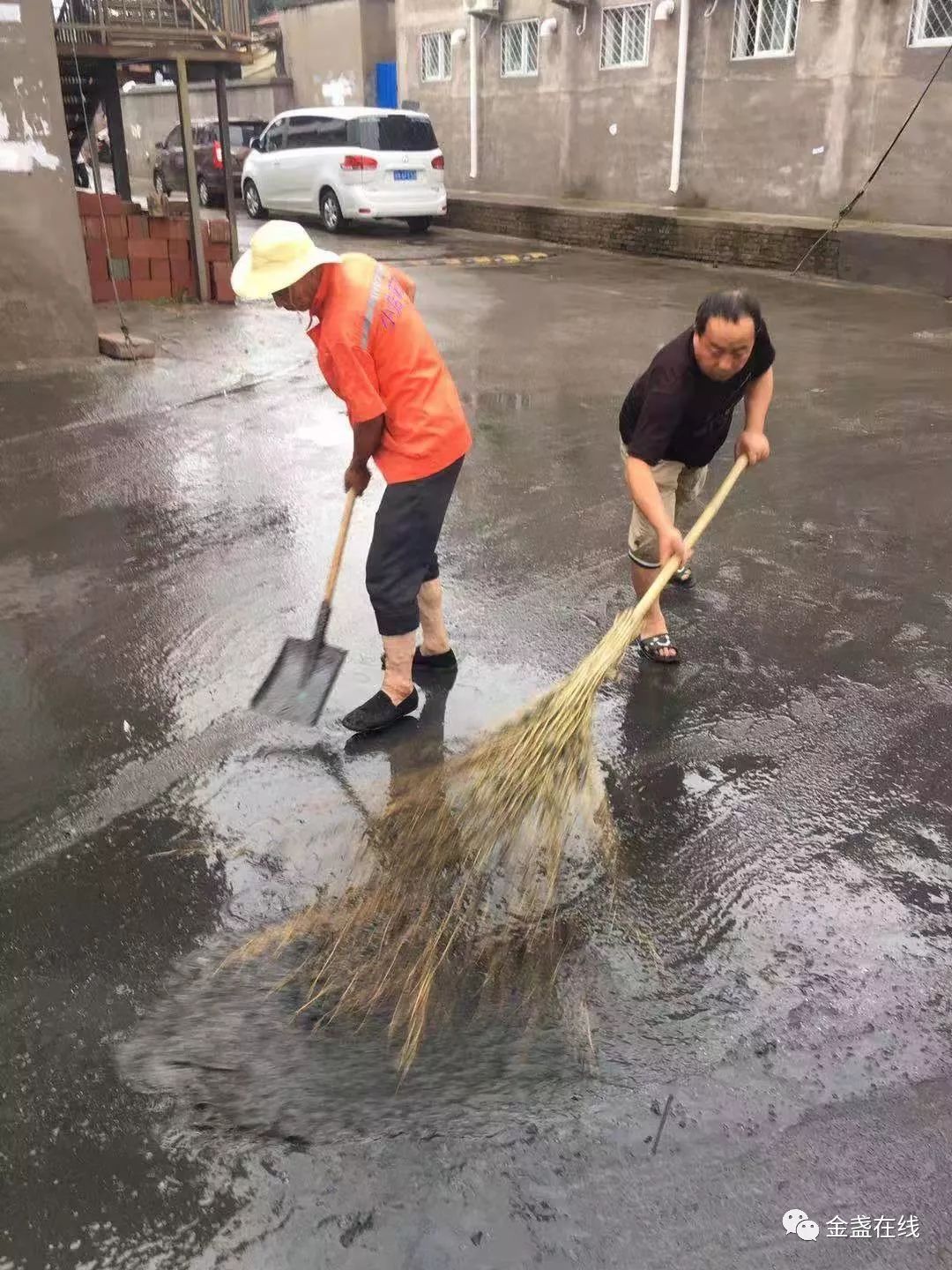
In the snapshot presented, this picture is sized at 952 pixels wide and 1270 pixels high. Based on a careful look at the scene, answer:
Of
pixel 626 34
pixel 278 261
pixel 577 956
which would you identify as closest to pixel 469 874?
pixel 577 956

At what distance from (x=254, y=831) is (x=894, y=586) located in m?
3.02

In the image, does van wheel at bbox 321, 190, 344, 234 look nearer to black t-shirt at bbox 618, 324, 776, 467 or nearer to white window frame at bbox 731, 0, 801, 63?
white window frame at bbox 731, 0, 801, 63

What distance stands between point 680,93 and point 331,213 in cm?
568

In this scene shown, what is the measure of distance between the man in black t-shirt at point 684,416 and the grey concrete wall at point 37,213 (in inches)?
223

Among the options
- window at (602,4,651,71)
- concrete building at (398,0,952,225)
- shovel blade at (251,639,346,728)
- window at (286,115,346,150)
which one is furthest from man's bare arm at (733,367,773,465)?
window at (286,115,346,150)

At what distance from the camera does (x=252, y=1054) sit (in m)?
2.22

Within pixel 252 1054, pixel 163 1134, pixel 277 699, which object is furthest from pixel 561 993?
pixel 277 699

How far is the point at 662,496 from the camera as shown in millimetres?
3971

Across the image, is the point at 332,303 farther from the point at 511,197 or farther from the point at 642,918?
the point at 511,197

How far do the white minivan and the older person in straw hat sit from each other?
14079 mm

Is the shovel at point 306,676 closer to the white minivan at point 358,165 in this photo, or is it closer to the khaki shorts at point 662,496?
the khaki shorts at point 662,496

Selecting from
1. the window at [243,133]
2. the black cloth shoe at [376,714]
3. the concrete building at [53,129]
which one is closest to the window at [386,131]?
the window at [243,133]

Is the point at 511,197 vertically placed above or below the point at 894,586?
above

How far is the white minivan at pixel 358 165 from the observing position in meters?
16.1
